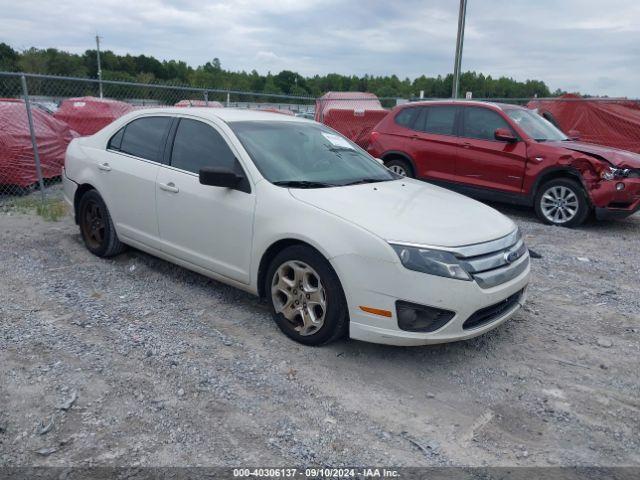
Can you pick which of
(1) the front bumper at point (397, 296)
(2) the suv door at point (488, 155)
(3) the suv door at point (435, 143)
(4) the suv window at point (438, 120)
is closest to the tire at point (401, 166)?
(3) the suv door at point (435, 143)

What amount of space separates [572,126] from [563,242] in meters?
7.95

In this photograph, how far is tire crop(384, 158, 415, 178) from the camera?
9266 mm

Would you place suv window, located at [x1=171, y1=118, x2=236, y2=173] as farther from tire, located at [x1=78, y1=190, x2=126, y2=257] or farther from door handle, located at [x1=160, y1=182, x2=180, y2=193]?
tire, located at [x1=78, y1=190, x2=126, y2=257]

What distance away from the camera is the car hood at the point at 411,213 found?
3.46 metres

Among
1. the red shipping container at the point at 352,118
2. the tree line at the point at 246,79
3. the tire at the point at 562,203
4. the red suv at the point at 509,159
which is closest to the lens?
the red suv at the point at 509,159

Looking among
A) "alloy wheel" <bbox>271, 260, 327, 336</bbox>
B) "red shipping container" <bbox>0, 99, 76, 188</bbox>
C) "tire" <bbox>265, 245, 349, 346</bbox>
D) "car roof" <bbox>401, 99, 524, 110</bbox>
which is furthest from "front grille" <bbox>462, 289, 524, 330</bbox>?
"red shipping container" <bbox>0, 99, 76, 188</bbox>

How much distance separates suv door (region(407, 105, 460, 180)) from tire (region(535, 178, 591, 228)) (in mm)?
1439

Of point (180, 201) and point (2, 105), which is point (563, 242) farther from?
point (2, 105)

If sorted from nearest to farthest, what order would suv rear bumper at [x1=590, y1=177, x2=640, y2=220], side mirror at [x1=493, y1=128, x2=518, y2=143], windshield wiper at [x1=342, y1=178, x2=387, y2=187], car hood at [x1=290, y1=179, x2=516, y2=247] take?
car hood at [x1=290, y1=179, x2=516, y2=247] < windshield wiper at [x1=342, y1=178, x2=387, y2=187] < suv rear bumper at [x1=590, y1=177, x2=640, y2=220] < side mirror at [x1=493, y1=128, x2=518, y2=143]

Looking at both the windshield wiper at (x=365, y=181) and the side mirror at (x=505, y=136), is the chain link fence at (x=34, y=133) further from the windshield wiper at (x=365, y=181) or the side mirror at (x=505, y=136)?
the windshield wiper at (x=365, y=181)

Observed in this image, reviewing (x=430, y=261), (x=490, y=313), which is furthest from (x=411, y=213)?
(x=490, y=313)

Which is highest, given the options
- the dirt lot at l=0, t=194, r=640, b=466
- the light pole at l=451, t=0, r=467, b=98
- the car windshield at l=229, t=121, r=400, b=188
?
the light pole at l=451, t=0, r=467, b=98

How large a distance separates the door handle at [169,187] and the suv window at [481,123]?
556cm

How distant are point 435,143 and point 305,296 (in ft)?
19.4
